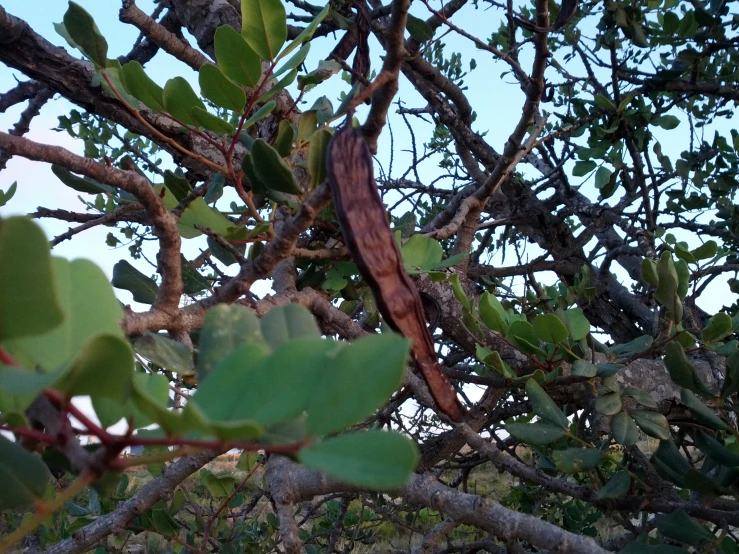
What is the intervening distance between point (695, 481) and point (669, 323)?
1.21ft

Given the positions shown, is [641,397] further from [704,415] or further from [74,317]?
[74,317]

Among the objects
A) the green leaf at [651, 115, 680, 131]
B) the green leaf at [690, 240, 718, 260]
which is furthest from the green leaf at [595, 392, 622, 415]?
the green leaf at [651, 115, 680, 131]

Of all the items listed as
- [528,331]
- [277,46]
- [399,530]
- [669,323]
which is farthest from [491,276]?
[399,530]

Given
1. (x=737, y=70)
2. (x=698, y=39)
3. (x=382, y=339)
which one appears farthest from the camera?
(x=737, y=70)

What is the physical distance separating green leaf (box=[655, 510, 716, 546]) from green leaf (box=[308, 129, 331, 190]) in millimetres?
665

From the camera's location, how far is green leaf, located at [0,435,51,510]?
1.09 ft

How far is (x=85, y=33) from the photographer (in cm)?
Answer: 73

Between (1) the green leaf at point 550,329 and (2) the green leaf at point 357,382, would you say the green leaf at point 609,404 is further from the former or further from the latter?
(2) the green leaf at point 357,382

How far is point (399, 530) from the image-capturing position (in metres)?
3.87

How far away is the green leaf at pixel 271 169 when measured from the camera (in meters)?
0.64

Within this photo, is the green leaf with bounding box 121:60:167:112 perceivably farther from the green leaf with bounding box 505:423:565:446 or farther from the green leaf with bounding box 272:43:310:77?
the green leaf with bounding box 505:423:565:446

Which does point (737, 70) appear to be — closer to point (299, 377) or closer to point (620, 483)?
point (620, 483)

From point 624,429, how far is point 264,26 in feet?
2.57

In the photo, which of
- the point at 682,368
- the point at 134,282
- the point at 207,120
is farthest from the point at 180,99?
the point at 682,368
